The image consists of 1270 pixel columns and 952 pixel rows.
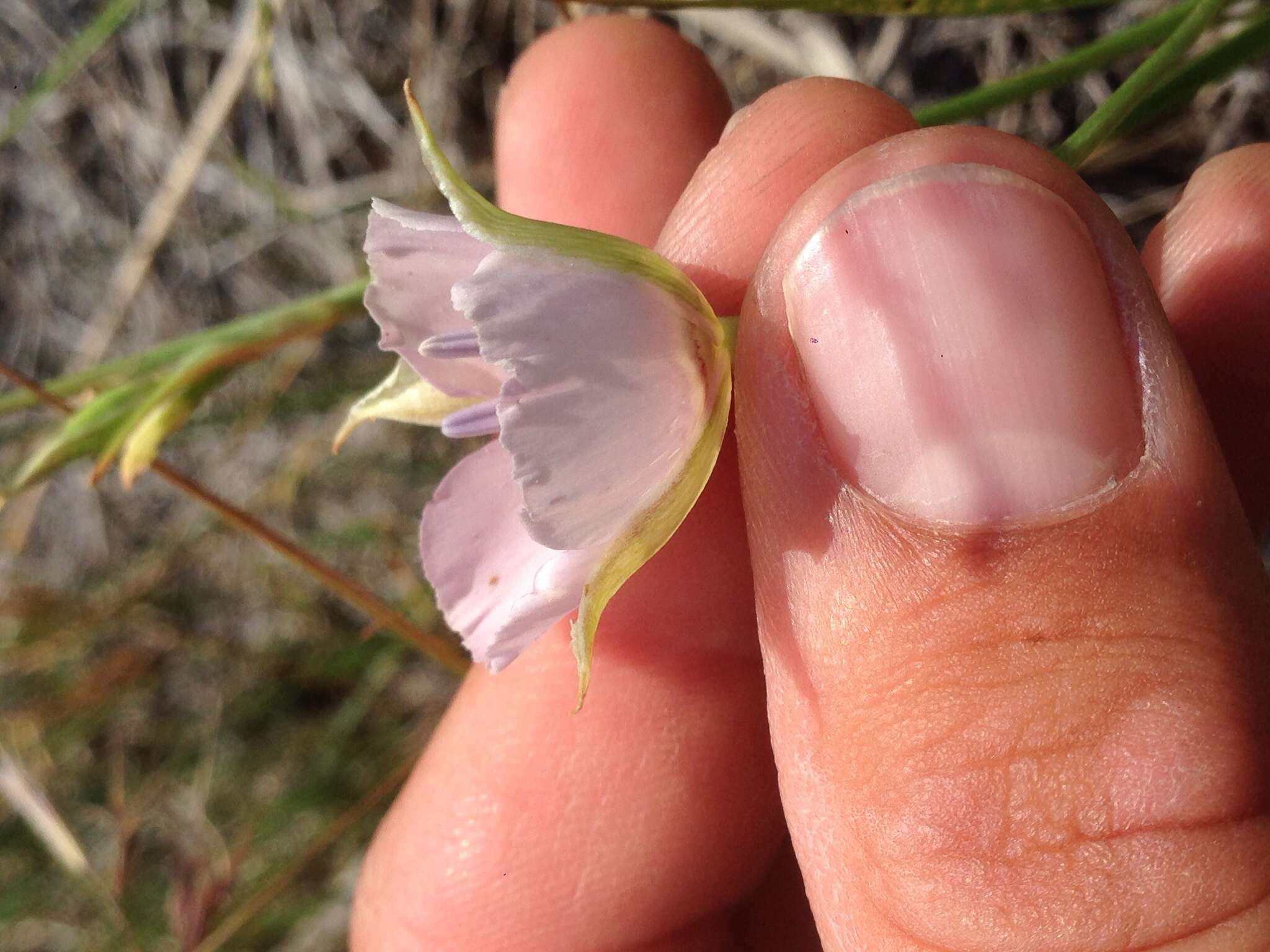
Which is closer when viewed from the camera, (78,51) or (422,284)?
(422,284)

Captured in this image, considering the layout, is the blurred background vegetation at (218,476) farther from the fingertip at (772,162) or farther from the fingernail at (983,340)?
the fingernail at (983,340)

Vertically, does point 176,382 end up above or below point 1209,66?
below

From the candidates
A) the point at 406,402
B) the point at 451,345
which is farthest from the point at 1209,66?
the point at 406,402

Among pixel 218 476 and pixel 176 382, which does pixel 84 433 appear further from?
pixel 218 476

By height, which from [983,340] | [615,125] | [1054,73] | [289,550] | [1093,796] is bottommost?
[289,550]

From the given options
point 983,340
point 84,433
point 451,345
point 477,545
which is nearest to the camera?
point 983,340

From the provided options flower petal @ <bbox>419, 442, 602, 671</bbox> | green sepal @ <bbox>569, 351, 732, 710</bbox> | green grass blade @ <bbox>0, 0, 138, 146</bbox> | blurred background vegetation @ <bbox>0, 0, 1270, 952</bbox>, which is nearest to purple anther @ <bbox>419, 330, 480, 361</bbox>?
flower petal @ <bbox>419, 442, 602, 671</bbox>

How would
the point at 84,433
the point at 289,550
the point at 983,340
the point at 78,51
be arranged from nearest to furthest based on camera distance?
1. the point at 983,340
2. the point at 84,433
3. the point at 289,550
4. the point at 78,51

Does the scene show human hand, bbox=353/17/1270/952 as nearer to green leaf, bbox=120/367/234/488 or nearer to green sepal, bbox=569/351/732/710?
green sepal, bbox=569/351/732/710
